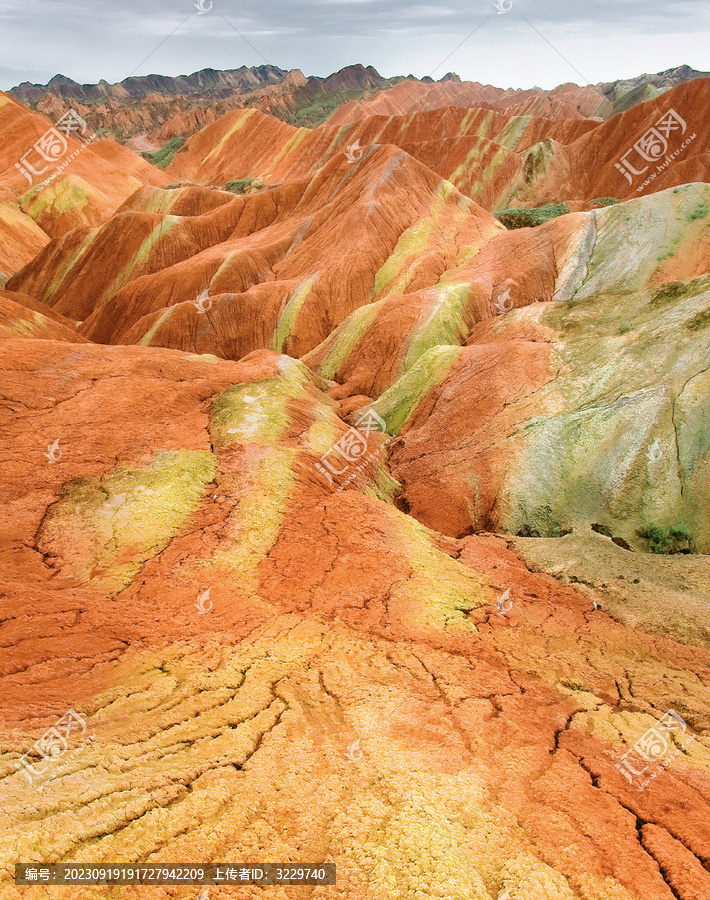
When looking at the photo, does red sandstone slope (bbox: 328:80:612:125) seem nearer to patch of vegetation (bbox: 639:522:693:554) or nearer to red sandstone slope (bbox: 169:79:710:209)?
red sandstone slope (bbox: 169:79:710:209)

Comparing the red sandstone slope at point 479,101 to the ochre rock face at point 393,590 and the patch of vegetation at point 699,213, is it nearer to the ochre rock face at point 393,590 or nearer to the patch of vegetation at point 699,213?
the patch of vegetation at point 699,213

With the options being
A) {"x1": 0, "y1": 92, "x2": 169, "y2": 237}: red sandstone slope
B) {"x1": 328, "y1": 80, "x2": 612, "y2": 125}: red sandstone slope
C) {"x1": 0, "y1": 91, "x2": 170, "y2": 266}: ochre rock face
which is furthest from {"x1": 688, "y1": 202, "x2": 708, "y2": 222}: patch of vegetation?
{"x1": 328, "y1": 80, "x2": 612, "y2": 125}: red sandstone slope

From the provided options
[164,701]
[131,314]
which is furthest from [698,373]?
[131,314]

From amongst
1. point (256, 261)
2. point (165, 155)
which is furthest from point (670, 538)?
point (165, 155)

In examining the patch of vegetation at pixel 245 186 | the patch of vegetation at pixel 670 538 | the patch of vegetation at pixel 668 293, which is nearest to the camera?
the patch of vegetation at pixel 670 538

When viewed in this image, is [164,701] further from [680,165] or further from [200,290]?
[680,165]

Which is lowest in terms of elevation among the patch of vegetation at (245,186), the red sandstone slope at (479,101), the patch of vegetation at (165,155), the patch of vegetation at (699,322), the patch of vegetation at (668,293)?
the patch of vegetation at (699,322)

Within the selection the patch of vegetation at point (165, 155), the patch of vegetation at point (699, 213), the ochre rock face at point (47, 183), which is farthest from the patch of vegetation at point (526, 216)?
the patch of vegetation at point (165, 155)
